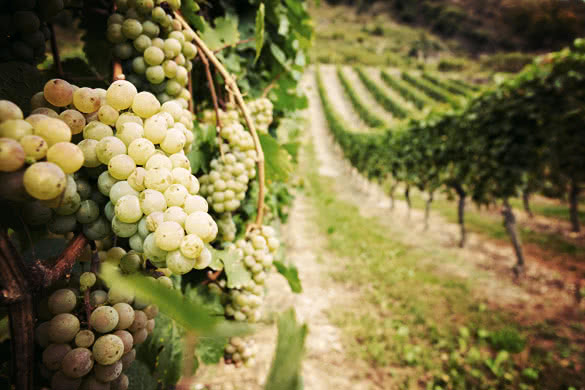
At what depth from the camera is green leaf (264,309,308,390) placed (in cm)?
29

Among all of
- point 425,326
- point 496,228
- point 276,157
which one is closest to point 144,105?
point 276,157

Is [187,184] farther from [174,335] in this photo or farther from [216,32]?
[216,32]

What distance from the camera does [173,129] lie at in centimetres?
55

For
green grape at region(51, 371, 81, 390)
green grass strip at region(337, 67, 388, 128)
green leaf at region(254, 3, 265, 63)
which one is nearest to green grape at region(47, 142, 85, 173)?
green grape at region(51, 371, 81, 390)

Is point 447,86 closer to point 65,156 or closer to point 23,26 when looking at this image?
point 23,26

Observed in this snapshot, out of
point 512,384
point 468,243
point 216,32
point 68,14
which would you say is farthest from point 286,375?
point 468,243

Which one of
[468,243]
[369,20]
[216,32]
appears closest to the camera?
[216,32]

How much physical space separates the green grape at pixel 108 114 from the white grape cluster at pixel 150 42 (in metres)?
0.33

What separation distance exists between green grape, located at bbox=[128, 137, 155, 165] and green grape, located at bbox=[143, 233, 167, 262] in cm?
15

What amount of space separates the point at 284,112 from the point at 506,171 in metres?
6.07

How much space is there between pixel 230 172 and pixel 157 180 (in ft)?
2.19

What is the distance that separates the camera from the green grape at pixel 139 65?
80cm

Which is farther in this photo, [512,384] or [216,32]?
[512,384]

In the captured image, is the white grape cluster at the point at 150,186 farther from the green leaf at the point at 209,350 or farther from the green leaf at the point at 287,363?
the green leaf at the point at 209,350
